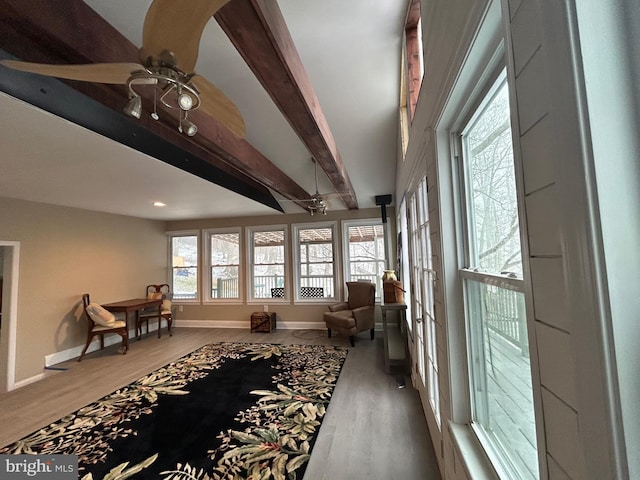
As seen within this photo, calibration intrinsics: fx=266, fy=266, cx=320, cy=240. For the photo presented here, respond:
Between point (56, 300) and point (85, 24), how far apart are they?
14.7 feet

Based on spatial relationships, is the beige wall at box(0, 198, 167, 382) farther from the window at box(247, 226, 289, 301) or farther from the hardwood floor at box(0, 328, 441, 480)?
the window at box(247, 226, 289, 301)

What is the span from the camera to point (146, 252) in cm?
589

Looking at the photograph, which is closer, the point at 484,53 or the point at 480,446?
the point at 484,53

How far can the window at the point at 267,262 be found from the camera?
6.09m

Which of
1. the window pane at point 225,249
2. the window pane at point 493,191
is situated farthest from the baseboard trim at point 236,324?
the window pane at point 493,191

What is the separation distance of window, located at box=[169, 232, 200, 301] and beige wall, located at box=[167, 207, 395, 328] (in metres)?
0.19

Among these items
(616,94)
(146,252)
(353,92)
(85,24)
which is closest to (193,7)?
(85,24)

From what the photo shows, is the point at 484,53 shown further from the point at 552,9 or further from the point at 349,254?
the point at 349,254

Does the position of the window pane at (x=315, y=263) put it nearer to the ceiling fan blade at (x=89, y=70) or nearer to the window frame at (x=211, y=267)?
the window frame at (x=211, y=267)

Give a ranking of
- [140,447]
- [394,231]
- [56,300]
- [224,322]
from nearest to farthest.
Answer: [140,447] < [56,300] < [394,231] < [224,322]

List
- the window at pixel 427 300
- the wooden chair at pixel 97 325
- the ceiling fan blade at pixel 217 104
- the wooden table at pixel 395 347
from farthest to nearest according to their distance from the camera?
1. the wooden chair at pixel 97 325
2. the wooden table at pixel 395 347
3. the window at pixel 427 300
4. the ceiling fan blade at pixel 217 104

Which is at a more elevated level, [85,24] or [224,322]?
[85,24]

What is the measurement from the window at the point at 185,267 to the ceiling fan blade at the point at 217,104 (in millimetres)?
5432

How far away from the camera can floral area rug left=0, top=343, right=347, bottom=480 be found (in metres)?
1.93
